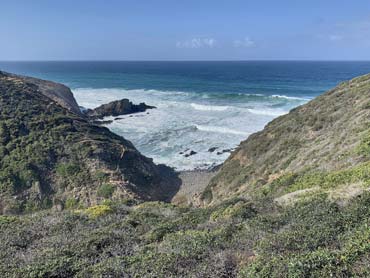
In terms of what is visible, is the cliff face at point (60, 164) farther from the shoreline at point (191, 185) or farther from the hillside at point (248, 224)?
the shoreline at point (191, 185)

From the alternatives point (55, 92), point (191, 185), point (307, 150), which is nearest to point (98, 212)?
point (307, 150)

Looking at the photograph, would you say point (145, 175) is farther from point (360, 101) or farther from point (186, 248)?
point (186, 248)

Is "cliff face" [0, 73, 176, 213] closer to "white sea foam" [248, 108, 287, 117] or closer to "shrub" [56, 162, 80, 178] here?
"shrub" [56, 162, 80, 178]

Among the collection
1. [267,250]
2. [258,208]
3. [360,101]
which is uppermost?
[360,101]

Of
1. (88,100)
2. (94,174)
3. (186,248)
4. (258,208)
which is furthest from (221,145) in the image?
(88,100)

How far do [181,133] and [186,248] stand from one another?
112 feet

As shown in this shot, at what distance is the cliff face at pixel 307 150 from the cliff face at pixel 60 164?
20.8 feet

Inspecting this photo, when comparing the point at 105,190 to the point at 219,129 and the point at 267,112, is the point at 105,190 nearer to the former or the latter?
the point at 219,129

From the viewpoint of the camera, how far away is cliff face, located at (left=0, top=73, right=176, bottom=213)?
21297 millimetres

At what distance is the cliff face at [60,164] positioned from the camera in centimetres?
2130

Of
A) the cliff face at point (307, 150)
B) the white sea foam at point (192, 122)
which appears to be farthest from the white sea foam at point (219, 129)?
the cliff face at point (307, 150)

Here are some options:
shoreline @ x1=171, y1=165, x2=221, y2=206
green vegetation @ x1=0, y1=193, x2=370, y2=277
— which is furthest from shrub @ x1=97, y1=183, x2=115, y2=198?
green vegetation @ x1=0, y1=193, x2=370, y2=277

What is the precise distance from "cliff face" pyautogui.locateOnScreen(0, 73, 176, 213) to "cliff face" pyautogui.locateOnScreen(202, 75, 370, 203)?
6347 mm

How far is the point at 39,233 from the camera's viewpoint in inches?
333
